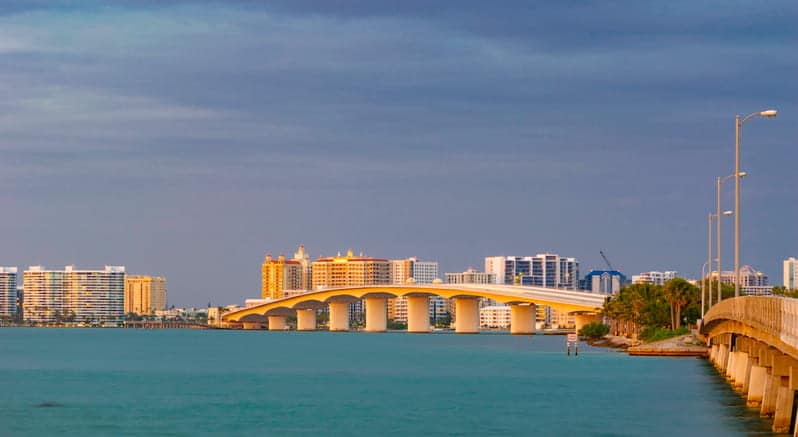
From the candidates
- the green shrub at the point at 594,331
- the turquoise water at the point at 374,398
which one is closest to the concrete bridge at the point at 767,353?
the turquoise water at the point at 374,398

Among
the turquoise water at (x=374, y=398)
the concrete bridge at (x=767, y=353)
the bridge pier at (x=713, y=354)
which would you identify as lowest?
→ the turquoise water at (x=374, y=398)

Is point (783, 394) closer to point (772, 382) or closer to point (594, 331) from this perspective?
point (772, 382)

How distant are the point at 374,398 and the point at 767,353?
2788cm

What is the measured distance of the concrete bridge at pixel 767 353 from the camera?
37.0 metres

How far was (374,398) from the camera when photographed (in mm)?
72500

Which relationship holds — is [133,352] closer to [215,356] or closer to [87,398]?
[215,356]

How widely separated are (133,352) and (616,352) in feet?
163

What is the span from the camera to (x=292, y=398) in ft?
238

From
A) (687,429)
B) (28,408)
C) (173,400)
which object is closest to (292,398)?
(173,400)

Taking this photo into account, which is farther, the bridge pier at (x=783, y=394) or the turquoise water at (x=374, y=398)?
the turquoise water at (x=374, y=398)

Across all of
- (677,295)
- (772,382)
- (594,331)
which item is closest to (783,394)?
(772,382)

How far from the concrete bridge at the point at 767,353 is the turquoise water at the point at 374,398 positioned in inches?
43.1

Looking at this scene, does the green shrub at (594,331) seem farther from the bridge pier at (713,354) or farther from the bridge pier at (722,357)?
the bridge pier at (722,357)

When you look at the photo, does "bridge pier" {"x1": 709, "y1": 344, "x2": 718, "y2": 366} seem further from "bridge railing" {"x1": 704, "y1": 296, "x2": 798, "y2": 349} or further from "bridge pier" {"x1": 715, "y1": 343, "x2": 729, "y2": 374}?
"bridge railing" {"x1": 704, "y1": 296, "x2": 798, "y2": 349}
